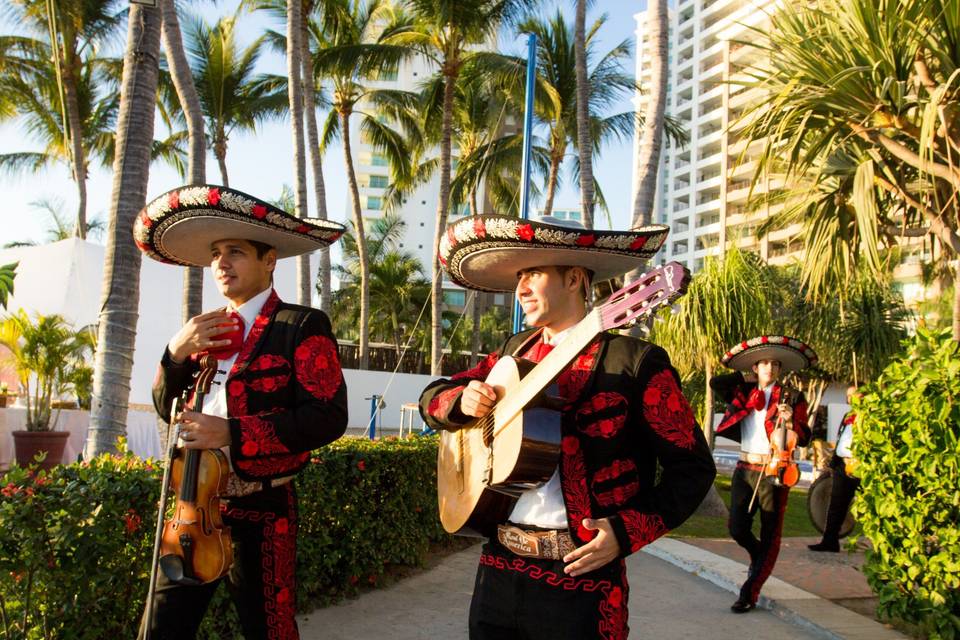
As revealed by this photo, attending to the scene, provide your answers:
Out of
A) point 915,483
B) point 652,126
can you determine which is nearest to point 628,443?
point 915,483

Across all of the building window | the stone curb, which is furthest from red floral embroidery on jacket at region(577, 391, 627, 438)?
the building window

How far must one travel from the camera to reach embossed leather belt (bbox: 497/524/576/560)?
229 centimetres

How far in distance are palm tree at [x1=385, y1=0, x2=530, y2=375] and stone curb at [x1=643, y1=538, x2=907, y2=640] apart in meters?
11.8

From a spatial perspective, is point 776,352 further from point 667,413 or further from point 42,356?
point 42,356

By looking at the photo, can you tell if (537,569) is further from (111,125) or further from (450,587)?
(111,125)

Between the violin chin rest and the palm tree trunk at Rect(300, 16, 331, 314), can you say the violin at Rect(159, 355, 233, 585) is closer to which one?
the violin chin rest

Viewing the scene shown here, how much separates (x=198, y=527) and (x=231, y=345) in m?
0.67

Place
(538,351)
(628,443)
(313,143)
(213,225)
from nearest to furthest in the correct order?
(628,443) → (538,351) → (213,225) → (313,143)

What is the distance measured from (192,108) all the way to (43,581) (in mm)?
6005

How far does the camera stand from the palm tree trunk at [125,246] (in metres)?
5.41

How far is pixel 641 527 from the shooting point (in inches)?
87.5

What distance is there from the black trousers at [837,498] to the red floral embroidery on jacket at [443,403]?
7128 mm

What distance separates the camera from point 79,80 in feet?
83.3

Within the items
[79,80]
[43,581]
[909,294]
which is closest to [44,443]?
[43,581]
